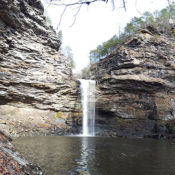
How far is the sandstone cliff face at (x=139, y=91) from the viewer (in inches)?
1006

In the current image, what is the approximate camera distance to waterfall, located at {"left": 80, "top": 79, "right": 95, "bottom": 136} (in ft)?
86.3

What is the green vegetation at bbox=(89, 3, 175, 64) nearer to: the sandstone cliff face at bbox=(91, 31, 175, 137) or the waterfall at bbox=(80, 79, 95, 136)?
the sandstone cliff face at bbox=(91, 31, 175, 137)

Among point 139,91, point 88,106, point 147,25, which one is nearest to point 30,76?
point 88,106

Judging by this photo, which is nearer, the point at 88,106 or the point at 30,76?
the point at 30,76

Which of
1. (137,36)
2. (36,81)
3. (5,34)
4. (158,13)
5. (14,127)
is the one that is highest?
(158,13)

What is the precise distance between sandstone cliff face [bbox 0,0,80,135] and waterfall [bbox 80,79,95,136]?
139cm

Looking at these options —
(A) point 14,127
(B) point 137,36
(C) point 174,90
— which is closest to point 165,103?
(C) point 174,90

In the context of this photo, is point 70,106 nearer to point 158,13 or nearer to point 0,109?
point 0,109

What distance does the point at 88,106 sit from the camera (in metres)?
27.8

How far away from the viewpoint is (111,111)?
26.4 meters

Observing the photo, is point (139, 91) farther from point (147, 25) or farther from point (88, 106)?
point (147, 25)

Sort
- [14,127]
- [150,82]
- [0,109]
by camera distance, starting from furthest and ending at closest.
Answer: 1. [150,82]
2. [0,109]
3. [14,127]

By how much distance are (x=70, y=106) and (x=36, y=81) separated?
6.47 m

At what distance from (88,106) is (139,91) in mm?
8428
